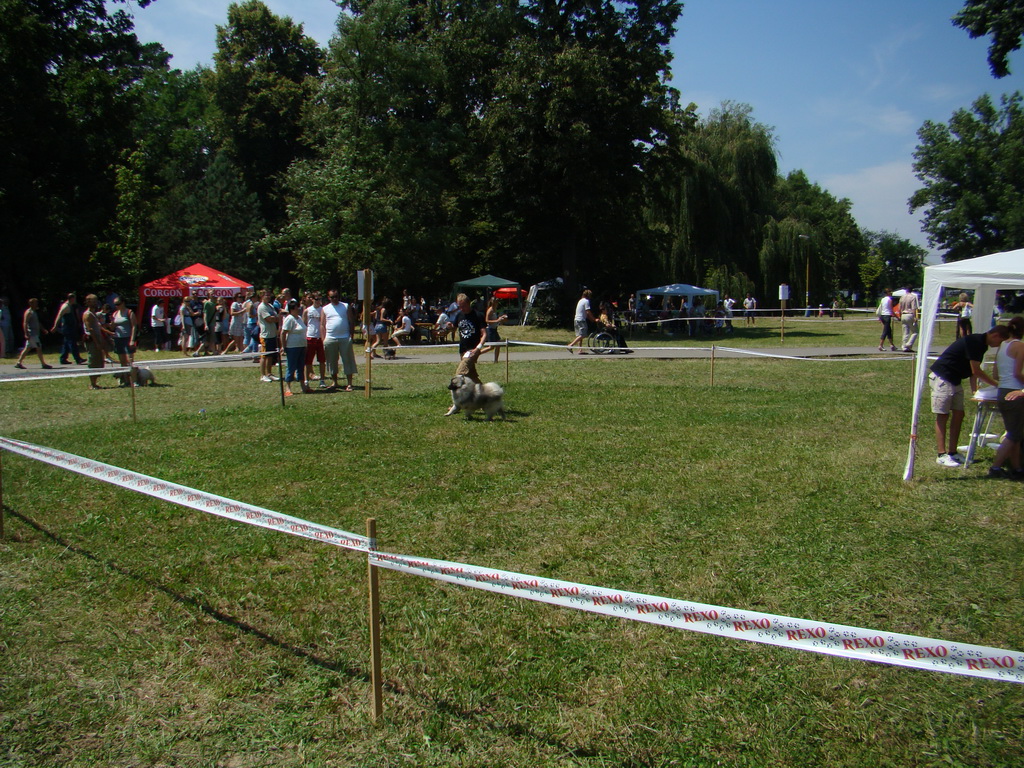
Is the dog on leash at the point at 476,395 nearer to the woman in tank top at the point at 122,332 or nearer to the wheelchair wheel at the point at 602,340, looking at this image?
the woman in tank top at the point at 122,332

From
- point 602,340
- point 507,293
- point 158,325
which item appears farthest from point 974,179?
point 158,325

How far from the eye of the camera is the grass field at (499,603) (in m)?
3.45

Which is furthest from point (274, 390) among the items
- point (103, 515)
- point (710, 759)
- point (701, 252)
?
point (701, 252)

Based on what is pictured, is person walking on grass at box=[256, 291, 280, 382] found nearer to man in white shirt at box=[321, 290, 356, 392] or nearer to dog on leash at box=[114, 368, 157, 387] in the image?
man in white shirt at box=[321, 290, 356, 392]

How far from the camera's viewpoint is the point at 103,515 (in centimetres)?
637

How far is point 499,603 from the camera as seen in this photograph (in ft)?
15.6

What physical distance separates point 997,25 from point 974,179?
53031 mm

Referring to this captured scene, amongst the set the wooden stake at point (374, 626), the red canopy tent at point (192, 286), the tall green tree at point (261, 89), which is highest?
the tall green tree at point (261, 89)

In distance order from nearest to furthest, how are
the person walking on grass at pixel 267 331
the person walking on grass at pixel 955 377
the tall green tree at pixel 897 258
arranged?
the person walking on grass at pixel 955 377, the person walking on grass at pixel 267 331, the tall green tree at pixel 897 258

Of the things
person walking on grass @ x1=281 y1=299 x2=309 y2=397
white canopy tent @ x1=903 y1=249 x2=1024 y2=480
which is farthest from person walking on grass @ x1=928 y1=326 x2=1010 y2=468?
person walking on grass @ x1=281 y1=299 x2=309 y2=397

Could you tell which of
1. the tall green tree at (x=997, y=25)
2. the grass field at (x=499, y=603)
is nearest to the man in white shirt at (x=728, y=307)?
the tall green tree at (x=997, y=25)

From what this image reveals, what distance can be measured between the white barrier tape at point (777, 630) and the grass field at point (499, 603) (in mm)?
824

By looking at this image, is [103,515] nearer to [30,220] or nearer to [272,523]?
[272,523]

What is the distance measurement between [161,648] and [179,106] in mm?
61779
